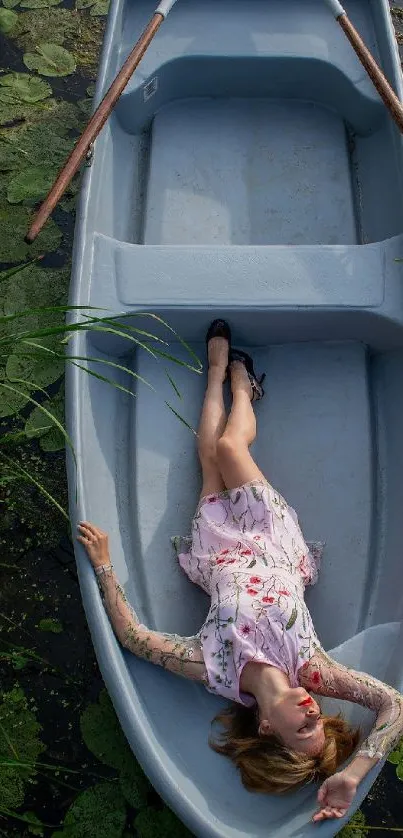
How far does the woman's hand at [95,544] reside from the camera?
8.23 ft

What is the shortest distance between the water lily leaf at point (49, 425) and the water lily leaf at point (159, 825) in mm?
1319

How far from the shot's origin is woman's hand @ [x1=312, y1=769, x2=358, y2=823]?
2145mm

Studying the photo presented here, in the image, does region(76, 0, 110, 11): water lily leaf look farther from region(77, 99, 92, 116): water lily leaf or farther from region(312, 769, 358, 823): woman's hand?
region(312, 769, 358, 823): woman's hand

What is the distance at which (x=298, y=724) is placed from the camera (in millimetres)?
2189

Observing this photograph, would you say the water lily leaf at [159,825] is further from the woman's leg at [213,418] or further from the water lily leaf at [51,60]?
the water lily leaf at [51,60]

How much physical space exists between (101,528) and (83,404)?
1.35ft

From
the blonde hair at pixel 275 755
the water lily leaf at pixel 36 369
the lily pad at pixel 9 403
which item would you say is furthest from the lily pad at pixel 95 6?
the blonde hair at pixel 275 755

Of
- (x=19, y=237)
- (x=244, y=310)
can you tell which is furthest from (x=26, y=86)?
(x=244, y=310)

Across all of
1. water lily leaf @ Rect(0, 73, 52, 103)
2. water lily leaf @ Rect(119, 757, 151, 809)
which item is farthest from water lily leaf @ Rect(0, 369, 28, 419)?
water lily leaf @ Rect(0, 73, 52, 103)

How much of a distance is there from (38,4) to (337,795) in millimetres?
4098

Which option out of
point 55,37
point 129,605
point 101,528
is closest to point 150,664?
point 129,605

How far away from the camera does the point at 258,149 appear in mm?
3676

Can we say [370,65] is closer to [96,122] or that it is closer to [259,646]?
[96,122]

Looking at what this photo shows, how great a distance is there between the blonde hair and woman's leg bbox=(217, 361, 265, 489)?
0.70 metres
